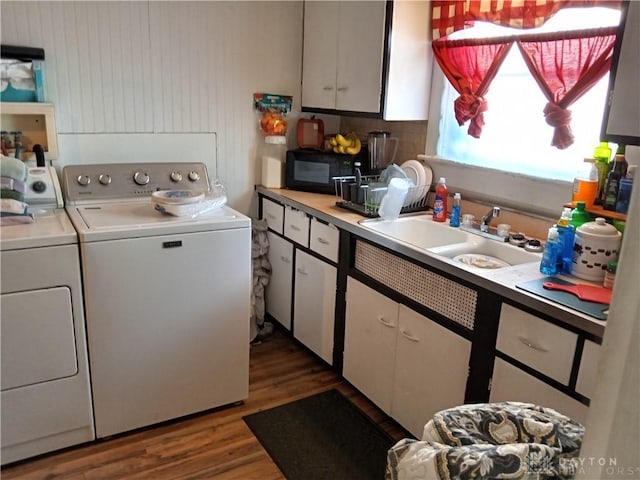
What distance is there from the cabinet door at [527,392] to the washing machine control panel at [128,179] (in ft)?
5.80

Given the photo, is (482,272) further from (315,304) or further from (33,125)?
(33,125)

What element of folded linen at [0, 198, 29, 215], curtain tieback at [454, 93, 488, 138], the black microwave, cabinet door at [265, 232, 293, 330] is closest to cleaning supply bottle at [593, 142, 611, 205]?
curtain tieback at [454, 93, 488, 138]

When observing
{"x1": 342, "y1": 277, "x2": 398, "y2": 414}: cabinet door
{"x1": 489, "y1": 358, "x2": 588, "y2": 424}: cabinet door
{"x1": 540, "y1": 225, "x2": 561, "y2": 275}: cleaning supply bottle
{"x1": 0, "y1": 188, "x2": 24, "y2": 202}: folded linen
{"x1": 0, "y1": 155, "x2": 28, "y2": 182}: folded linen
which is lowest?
{"x1": 342, "y1": 277, "x2": 398, "y2": 414}: cabinet door

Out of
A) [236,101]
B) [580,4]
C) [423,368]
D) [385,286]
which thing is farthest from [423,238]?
[236,101]

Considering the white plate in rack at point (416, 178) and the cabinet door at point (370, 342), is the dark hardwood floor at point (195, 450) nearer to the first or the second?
the cabinet door at point (370, 342)

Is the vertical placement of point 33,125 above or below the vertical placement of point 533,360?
above

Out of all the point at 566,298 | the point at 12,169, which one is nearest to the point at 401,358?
the point at 566,298

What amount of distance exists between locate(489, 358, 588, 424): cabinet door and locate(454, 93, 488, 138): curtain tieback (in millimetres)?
1176

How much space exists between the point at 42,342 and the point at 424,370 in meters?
1.51

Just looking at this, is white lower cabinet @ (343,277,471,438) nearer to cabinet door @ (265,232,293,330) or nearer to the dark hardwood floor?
the dark hardwood floor

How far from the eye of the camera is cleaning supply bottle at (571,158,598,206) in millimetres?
1962

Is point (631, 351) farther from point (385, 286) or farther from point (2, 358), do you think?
point (2, 358)

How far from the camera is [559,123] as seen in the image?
2.11 m

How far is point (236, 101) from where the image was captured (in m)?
3.05
